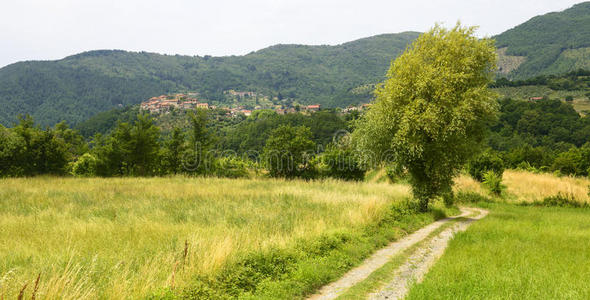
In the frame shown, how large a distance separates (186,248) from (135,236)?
2824 millimetres

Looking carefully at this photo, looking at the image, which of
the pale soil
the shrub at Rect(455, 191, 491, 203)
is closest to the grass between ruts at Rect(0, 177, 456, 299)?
the pale soil

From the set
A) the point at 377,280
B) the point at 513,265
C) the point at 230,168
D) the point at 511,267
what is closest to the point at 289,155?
the point at 230,168

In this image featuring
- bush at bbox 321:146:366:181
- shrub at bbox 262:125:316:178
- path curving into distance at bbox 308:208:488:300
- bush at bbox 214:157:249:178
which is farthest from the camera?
bush at bbox 214:157:249:178

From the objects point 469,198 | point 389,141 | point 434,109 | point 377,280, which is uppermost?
point 434,109

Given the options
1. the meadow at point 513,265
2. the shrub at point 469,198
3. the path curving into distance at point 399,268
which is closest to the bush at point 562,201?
the shrub at point 469,198

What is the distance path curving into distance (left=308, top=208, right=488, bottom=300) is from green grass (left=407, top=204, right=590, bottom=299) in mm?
420

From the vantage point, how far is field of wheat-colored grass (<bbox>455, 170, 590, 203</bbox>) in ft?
71.2

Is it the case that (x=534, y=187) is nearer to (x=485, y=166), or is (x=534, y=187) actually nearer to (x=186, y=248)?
(x=485, y=166)

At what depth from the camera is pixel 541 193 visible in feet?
73.5

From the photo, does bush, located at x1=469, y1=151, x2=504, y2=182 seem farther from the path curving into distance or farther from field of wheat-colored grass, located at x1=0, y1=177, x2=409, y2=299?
the path curving into distance

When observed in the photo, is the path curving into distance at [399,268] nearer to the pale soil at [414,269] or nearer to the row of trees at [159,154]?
the pale soil at [414,269]

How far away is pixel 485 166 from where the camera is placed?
25.7m

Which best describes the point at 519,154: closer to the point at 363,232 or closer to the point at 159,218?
the point at 363,232

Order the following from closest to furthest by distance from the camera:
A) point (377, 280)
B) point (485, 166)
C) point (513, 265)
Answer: point (377, 280), point (513, 265), point (485, 166)
